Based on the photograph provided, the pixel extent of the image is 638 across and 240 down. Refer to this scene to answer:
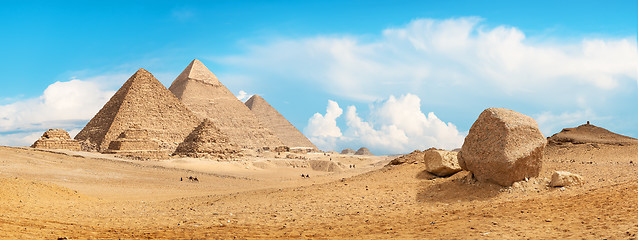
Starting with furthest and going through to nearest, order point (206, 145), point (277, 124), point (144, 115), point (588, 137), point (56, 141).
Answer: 1. point (277, 124)
2. point (144, 115)
3. point (206, 145)
4. point (56, 141)
5. point (588, 137)

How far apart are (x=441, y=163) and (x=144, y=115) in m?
63.6

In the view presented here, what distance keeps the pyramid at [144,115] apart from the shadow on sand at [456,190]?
54.2m

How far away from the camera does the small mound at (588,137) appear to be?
23487 millimetres

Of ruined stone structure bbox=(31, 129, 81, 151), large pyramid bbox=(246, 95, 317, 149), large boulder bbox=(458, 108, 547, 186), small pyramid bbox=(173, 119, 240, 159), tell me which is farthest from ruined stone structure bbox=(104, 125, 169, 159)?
large pyramid bbox=(246, 95, 317, 149)

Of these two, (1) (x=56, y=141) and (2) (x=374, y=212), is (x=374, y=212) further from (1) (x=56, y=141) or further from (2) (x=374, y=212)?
(1) (x=56, y=141)

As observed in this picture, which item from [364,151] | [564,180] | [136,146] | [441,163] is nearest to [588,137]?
[441,163]

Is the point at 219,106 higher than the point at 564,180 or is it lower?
higher

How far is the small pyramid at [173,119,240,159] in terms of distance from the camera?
40094mm

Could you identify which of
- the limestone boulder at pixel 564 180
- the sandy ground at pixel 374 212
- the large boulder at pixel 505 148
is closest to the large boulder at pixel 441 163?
the sandy ground at pixel 374 212

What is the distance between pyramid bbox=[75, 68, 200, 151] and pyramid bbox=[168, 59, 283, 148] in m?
21.9

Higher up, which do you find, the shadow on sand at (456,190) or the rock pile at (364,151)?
the rock pile at (364,151)

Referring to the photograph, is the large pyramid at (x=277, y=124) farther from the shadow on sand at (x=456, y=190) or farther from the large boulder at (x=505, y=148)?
the large boulder at (x=505, y=148)

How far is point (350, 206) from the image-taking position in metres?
10.0

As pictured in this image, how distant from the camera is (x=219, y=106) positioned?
10344 centimetres
